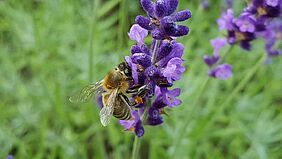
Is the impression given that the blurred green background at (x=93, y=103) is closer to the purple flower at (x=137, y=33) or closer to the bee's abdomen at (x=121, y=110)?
the bee's abdomen at (x=121, y=110)

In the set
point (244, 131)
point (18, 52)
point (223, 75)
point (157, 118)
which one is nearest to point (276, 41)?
point (244, 131)

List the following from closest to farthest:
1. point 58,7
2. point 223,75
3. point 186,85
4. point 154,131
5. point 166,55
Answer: point 166,55 < point 223,75 < point 154,131 < point 186,85 < point 58,7

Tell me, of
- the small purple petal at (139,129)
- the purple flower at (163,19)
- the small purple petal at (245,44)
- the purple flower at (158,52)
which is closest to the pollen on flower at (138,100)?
the purple flower at (158,52)

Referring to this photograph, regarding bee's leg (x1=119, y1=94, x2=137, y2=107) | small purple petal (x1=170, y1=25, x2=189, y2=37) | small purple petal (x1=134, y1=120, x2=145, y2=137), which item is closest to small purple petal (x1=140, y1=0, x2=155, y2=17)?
small purple petal (x1=170, y1=25, x2=189, y2=37)

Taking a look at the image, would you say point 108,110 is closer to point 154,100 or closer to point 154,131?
point 154,100

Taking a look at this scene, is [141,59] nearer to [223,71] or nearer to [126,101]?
[126,101]
